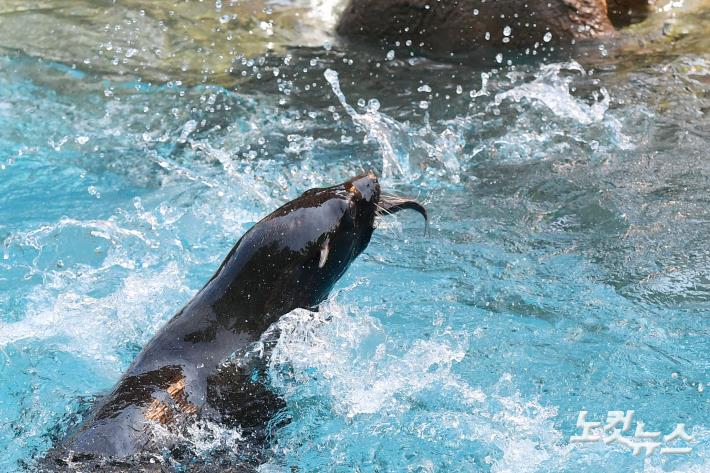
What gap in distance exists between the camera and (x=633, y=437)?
438 cm

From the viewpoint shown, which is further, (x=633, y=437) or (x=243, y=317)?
(x=633, y=437)

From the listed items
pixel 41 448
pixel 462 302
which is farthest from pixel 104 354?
pixel 462 302

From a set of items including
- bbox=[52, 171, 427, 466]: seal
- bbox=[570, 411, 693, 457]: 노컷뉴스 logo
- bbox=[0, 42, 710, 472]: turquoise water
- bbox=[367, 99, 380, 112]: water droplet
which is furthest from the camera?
bbox=[367, 99, 380, 112]: water droplet

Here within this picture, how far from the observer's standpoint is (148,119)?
765 centimetres

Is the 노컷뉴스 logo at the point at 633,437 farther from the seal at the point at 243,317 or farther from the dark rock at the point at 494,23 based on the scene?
the dark rock at the point at 494,23

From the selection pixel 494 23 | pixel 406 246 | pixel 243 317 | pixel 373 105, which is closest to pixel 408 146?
pixel 373 105

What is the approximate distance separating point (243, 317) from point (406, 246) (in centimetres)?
195

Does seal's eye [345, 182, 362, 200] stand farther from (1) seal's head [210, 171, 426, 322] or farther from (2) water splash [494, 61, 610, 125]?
(2) water splash [494, 61, 610, 125]

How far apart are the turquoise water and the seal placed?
0.13 meters

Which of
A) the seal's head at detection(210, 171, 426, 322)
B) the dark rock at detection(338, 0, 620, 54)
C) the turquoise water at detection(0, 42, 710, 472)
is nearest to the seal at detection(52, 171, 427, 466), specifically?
the seal's head at detection(210, 171, 426, 322)

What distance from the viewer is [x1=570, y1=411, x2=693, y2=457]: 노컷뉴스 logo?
4305 mm

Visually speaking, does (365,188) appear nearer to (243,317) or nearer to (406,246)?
(243,317)

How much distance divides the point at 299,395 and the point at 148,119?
396 centimetres

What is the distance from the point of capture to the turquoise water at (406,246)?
4.43 meters
